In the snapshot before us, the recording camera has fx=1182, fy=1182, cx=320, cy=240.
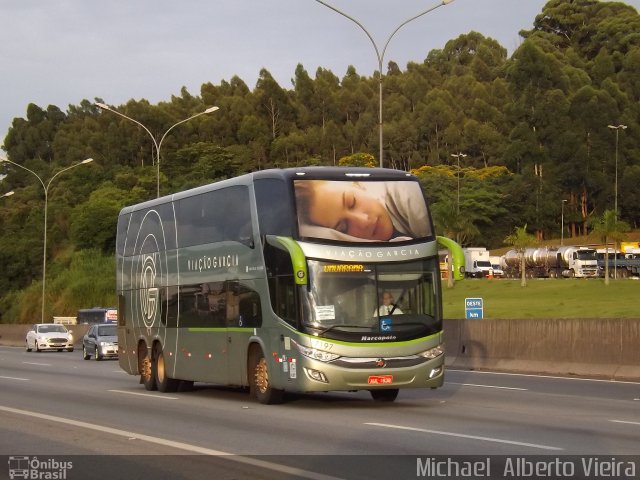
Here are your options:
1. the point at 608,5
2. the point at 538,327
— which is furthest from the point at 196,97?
the point at 538,327

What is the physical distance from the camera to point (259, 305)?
20422 mm

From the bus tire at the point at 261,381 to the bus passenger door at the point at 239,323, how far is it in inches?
7.7

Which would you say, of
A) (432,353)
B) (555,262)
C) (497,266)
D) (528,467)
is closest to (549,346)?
(432,353)

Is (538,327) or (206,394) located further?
(538,327)

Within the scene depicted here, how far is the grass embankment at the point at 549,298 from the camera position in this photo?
61.0 metres

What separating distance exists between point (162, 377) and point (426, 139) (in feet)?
425

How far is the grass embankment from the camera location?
200 feet

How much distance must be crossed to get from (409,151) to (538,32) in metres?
22.7

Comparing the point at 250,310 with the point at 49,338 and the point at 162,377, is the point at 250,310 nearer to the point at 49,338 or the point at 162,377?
the point at 162,377

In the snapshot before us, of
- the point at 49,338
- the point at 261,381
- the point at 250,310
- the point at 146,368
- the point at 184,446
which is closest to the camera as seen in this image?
the point at 184,446

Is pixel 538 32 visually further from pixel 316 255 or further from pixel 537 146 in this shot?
pixel 316 255

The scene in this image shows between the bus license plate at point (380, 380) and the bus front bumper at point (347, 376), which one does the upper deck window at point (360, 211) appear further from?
the bus license plate at point (380, 380)

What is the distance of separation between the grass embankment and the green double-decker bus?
36.3 meters

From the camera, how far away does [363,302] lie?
62.7ft
